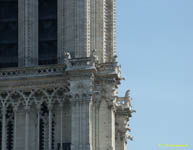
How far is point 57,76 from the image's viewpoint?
81938 mm

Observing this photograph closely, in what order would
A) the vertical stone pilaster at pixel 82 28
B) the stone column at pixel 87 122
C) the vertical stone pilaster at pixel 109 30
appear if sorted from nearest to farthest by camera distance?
the stone column at pixel 87 122 → the vertical stone pilaster at pixel 82 28 → the vertical stone pilaster at pixel 109 30

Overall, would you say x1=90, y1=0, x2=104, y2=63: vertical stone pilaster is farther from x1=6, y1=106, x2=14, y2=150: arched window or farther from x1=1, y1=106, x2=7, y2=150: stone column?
x1=1, y1=106, x2=7, y2=150: stone column

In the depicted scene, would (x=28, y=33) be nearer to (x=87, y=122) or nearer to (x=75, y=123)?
(x=75, y=123)

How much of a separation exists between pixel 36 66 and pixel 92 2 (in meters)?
4.77

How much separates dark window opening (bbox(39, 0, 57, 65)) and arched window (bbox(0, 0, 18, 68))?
138cm

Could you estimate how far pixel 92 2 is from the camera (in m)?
83.6

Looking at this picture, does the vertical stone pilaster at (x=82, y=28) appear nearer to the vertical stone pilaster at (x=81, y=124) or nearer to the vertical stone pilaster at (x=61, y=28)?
the vertical stone pilaster at (x=61, y=28)

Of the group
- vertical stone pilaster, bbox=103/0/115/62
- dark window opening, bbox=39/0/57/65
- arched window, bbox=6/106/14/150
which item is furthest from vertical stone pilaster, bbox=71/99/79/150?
vertical stone pilaster, bbox=103/0/115/62

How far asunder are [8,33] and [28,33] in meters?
1.43

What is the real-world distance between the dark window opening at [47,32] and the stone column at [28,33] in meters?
0.40

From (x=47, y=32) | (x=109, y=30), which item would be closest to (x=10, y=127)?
(x=47, y=32)

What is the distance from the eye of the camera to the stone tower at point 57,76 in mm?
80875

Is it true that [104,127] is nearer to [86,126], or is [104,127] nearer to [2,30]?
[86,126]

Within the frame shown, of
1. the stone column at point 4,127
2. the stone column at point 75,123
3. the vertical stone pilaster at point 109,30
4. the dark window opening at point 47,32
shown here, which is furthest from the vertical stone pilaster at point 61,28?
the stone column at point 4,127
